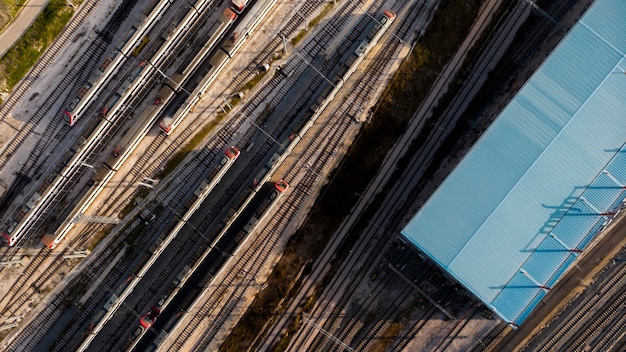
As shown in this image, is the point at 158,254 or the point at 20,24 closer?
the point at 20,24

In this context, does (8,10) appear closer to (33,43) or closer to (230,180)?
(33,43)

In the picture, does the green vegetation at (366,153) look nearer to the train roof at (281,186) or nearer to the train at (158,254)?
the train roof at (281,186)

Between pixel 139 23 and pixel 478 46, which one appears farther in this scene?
pixel 478 46

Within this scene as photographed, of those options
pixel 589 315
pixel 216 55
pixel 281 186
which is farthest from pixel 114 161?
pixel 589 315

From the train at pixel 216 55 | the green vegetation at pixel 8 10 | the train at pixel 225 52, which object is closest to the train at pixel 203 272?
the train at pixel 225 52

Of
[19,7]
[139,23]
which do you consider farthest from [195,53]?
[19,7]

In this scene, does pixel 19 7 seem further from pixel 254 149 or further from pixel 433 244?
pixel 433 244
